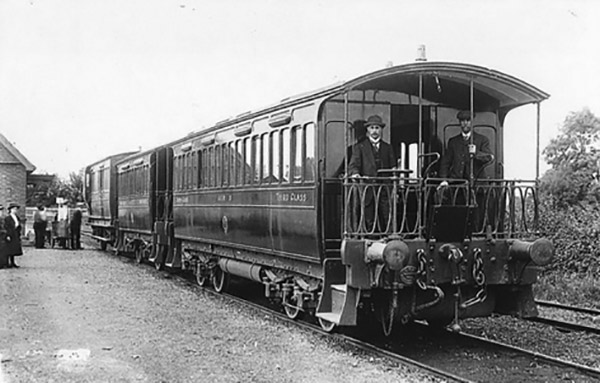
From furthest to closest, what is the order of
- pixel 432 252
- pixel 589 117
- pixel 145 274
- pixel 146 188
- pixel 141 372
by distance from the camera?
pixel 589 117
pixel 146 188
pixel 145 274
pixel 432 252
pixel 141 372

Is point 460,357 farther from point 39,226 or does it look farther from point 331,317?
point 39,226

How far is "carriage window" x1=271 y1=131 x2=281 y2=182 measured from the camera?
472 inches

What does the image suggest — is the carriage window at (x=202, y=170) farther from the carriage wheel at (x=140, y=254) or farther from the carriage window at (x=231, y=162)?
the carriage wheel at (x=140, y=254)

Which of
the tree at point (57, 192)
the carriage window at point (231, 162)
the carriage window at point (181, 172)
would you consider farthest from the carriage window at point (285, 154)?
the tree at point (57, 192)

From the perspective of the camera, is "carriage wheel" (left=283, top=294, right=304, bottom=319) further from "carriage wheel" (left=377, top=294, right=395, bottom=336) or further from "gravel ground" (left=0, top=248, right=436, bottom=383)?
"carriage wheel" (left=377, top=294, right=395, bottom=336)

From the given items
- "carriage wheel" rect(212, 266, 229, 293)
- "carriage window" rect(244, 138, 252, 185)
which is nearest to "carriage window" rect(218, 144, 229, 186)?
"carriage window" rect(244, 138, 252, 185)

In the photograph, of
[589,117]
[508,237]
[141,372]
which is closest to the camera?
Answer: [141,372]

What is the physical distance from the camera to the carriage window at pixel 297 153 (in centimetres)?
1108

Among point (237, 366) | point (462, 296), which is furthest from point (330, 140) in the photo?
point (237, 366)

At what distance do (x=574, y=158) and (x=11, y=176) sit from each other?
32.1 meters

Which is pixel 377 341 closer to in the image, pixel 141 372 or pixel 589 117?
pixel 141 372

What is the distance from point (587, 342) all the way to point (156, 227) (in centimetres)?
1275

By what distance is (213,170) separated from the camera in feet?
51.2

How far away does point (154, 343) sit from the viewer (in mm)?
10227
